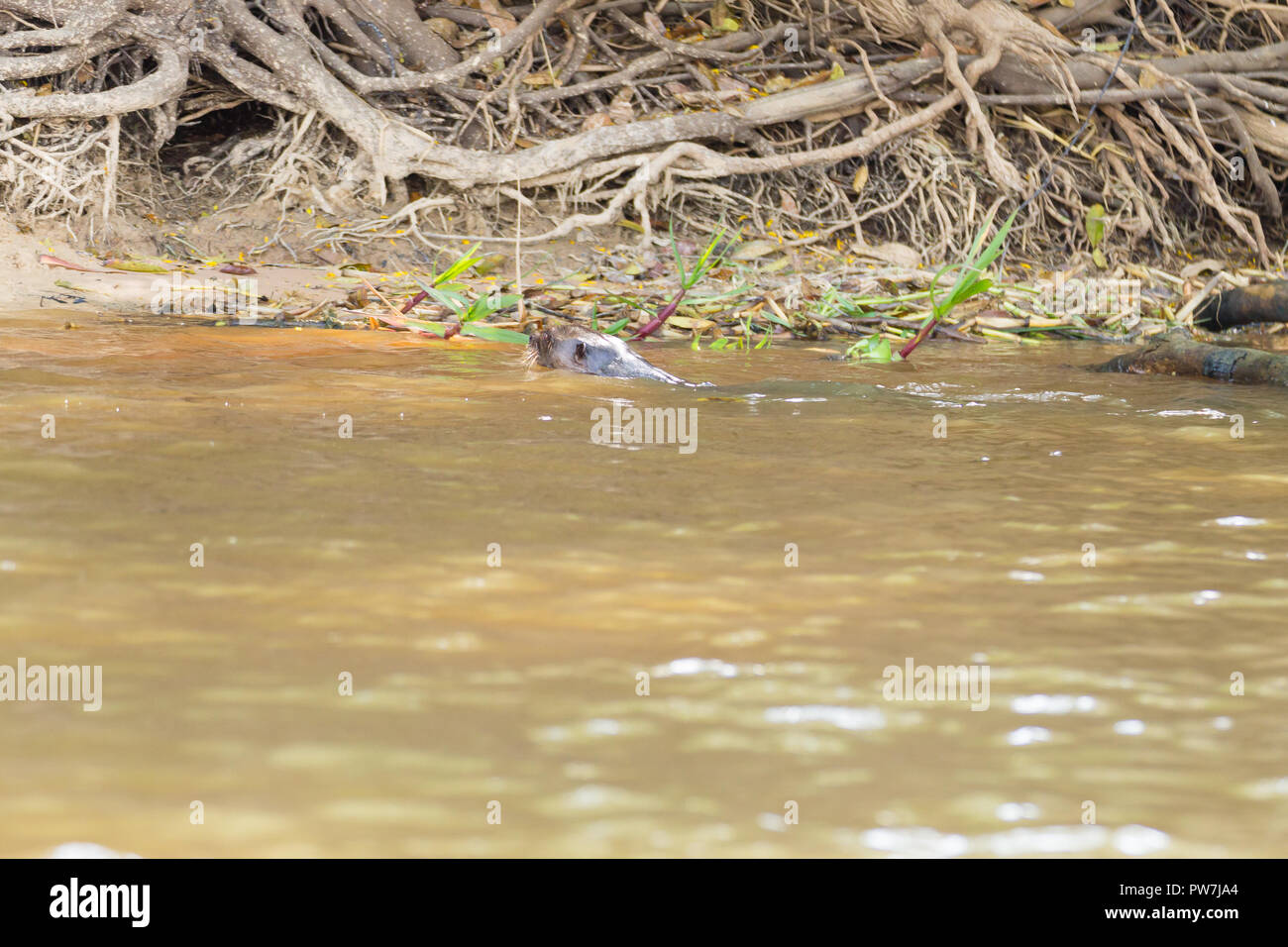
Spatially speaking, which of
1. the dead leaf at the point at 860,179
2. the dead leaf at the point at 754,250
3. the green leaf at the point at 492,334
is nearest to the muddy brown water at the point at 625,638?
the green leaf at the point at 492,334

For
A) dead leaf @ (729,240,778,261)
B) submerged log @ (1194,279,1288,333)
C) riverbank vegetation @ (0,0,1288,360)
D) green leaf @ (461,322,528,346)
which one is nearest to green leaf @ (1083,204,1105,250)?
riverbank vegetation @ (0,0,1288,360)

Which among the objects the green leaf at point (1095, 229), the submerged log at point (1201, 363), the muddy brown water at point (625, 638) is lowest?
the muddy brown water at point (625, 638)

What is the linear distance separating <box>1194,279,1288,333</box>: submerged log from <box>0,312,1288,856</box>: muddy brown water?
3.47 m

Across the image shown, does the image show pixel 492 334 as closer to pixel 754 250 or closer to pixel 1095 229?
pixel 754 250

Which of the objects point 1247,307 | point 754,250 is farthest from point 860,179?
point 1247,307

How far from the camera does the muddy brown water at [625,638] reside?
3.60ft

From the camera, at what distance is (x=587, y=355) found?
14.2 feet

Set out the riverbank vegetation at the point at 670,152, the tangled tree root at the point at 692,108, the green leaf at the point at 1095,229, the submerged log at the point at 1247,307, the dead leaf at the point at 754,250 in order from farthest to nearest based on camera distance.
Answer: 1. the green leaf at the point at 1095,229
2. the dead leaf at the point at 754,250
3. the tangled tree root at the point at 692,108
4. the riverbank vegetation at the point at 670,152
5. the submerged log at the point at 1247,307

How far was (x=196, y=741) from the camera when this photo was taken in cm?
118

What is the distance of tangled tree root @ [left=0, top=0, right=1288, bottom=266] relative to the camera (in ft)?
24.2

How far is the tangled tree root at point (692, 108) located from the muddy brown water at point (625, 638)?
16.2 feet

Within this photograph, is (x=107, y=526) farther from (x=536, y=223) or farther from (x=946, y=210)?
(x=946, y=210)

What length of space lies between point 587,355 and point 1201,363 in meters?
2.37

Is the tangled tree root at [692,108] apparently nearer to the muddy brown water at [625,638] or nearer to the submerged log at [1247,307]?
the submerged log at [1247,307]
